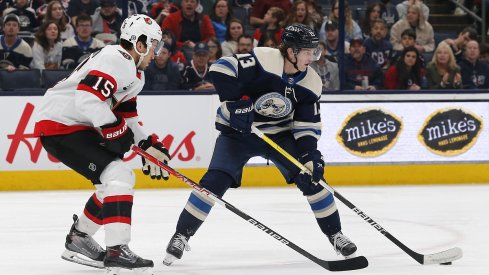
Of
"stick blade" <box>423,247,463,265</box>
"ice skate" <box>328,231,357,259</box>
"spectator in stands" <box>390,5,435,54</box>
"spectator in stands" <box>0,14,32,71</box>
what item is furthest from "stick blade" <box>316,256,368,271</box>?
"spectator in stands" <box>390,5,435,54</box>

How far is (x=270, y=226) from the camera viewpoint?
689 cm

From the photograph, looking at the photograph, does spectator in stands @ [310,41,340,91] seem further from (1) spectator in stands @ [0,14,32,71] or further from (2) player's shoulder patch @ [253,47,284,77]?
(2) player's shoulder patch @ [253,47,284,77]

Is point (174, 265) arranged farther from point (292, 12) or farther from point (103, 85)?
point (292, 12)

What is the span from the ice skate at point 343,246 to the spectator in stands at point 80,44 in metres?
4.14

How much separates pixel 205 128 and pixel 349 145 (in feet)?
3.78

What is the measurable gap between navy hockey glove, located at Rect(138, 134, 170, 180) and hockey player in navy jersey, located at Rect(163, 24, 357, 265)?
16.1 inches

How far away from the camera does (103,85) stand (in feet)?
15.5

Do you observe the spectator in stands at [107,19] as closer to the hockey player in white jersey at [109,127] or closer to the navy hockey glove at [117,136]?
the hockey player in white jersey at [109,127]

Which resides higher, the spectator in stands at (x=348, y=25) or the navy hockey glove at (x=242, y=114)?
the navy hockey glove at (x=242, y=114)

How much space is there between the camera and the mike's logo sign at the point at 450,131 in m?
9.33

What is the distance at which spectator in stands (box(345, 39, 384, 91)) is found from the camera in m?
9.41

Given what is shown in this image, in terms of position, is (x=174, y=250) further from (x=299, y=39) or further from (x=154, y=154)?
(x=299, y=39)

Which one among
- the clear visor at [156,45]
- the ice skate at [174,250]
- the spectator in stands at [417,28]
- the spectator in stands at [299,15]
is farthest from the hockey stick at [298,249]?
the spectator in stands at [417,28]

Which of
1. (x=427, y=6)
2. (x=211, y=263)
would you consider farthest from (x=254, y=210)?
(x=427, y=6)
